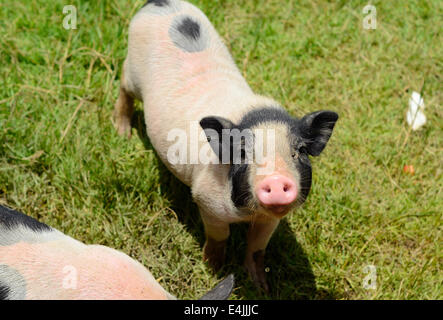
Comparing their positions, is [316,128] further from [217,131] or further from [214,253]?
[214,253]

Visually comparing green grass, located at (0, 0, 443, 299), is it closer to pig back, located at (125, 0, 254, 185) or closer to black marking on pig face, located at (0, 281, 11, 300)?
pig back, located at (125, 0, 254, 185)

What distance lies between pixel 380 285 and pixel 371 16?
9.56ft

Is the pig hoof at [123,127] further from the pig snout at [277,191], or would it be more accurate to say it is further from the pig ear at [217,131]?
the pig snout at [277,191]

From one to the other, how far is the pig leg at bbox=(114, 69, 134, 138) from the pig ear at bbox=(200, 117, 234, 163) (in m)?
1.33

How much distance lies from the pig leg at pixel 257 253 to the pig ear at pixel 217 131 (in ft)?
2.30

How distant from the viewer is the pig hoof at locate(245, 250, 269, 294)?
3.50 meters

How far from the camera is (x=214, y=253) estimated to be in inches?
137

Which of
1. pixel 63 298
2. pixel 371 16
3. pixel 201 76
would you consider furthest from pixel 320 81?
pixel 63 298

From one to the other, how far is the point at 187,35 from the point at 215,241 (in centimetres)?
141

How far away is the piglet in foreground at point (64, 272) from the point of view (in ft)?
7.30

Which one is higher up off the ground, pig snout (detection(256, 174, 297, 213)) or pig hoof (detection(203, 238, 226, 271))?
pig snout (detection(256, 174, 297, 213))

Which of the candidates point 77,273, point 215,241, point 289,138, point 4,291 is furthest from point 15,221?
point 289,138

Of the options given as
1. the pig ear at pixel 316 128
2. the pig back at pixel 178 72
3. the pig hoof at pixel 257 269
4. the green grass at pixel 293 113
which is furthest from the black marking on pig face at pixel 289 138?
the green grass at pixel 293 113

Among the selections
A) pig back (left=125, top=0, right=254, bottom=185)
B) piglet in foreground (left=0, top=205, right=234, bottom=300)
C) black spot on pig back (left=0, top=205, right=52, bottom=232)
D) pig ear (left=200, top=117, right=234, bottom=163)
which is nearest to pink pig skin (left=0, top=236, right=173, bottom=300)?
piglet in foreground (left=0, top=205, right=234, bottom=300)
